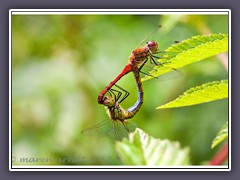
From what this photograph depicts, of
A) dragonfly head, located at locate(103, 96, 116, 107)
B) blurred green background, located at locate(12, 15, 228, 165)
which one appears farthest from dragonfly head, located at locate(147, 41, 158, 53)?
blurred green background, located at locate(12, 15, 228, 165)

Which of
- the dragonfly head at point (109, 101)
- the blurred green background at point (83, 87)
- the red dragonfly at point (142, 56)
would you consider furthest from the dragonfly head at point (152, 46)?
the blurred green background at point (83, 87)

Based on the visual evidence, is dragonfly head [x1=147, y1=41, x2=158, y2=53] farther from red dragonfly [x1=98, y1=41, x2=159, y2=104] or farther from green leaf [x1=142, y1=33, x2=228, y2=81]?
green leaf [x1=142, y1=33, x2=228, y2=81]

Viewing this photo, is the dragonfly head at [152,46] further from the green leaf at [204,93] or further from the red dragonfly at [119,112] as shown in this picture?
the green leaf at [204,93]

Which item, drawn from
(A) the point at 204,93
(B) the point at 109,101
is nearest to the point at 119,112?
(B) the point at 109,101

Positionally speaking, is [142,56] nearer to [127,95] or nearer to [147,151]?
[127,95]

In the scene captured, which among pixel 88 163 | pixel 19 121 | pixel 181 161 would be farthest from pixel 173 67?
pixel 19 121
